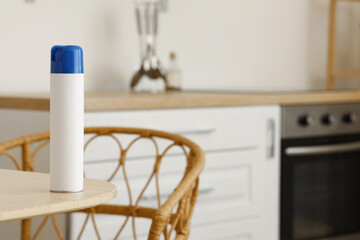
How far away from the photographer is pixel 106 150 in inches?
76.1

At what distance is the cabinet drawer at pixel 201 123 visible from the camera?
196 centimetres

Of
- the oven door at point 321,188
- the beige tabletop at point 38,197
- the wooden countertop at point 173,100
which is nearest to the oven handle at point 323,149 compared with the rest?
the oven door at point 321,188

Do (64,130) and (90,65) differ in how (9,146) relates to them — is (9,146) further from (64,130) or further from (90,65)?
(90,65)

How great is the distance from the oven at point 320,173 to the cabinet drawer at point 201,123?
20 centimetres

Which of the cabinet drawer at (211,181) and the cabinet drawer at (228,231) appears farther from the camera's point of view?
the cabinet drawer at (228,231)

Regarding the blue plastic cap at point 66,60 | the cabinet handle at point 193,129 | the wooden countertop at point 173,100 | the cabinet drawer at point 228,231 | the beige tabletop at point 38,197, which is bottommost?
the cabinet drawer at point 228,231

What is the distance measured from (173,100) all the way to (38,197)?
4.07 ft

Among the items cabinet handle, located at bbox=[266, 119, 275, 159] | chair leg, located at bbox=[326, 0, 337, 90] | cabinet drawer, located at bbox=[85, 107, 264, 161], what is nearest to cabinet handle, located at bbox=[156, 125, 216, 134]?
cabinet drawer, located at bbox=[85, 107, 264, 161]

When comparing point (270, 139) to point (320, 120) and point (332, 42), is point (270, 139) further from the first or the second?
point (332, 42)

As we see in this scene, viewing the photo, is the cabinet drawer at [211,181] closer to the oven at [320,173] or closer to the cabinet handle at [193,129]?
the cabinet handle at [193,129]

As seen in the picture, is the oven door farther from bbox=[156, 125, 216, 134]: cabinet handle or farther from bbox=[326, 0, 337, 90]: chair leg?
bbox=[326, 0, 337, 90]: chair leg

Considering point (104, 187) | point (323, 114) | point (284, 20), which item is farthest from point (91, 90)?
point (104, 187)

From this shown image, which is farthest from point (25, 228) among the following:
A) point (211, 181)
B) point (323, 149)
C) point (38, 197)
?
point (323, 149)

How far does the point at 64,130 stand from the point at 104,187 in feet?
0.36
